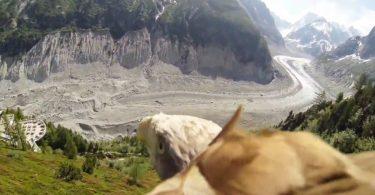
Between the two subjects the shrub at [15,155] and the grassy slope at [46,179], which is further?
the shrub at [15,155]

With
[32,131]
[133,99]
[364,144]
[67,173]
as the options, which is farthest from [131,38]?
[67,173]

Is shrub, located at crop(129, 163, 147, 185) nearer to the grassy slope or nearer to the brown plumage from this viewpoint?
the grassy slope

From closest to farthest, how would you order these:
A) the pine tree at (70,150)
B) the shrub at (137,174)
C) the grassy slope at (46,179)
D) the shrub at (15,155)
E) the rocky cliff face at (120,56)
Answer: the grassy slope at (46,179) → the shrub at (15,155) → the shrub at (137,174) → the pine tree at (70,150) → the rocky cliff face at (120,56)

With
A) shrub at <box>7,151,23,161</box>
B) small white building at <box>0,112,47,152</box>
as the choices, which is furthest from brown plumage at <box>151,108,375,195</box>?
small white building at <box>0,112,47,152</box>

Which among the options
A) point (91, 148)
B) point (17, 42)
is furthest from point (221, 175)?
point (17, 42)

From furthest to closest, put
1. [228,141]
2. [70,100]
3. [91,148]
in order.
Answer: [70,100] → [91,148] → [228,141]

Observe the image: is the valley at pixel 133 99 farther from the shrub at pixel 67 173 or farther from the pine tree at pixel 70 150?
the shrub at pixel 67 173

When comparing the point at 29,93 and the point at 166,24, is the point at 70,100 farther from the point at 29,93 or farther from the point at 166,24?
the point at 166,24

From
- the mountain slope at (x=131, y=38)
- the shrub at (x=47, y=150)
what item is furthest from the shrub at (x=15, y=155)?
the mountain slope at (x=131, y=38)
